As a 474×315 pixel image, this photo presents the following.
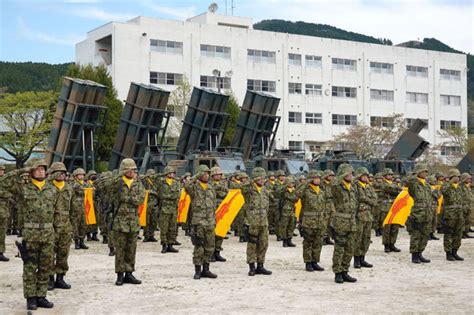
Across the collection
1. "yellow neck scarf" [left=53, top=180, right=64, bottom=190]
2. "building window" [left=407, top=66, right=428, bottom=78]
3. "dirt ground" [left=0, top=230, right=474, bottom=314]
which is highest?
"building window" [left=407, top=66, right=428, bottom=78]

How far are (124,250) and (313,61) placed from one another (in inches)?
1601

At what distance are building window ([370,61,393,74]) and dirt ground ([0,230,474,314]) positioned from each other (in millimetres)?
39368

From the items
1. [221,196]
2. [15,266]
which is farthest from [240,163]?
[15,266]

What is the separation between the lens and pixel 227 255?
14.0 m

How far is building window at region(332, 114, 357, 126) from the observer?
5022 cm

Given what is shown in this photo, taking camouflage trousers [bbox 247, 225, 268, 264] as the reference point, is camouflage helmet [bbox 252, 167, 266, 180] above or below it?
above

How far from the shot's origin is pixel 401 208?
13.2 m

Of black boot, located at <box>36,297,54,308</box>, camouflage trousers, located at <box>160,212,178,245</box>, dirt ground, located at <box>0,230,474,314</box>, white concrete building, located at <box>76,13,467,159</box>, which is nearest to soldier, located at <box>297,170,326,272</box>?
dirt ground, located at <box>0,230,474,314</box>

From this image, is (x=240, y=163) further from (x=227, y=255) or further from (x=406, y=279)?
(x=406, y=279)

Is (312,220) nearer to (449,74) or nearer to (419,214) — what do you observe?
(419,214)

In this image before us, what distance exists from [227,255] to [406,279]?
14.4 ft

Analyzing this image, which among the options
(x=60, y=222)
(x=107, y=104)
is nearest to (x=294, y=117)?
(x=107, y=104)

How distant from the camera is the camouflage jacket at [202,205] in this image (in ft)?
35.4

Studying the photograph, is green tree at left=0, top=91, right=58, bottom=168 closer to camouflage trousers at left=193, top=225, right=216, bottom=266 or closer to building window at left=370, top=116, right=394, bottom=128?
building window at left=370, top=116, right=394, bottom=128
